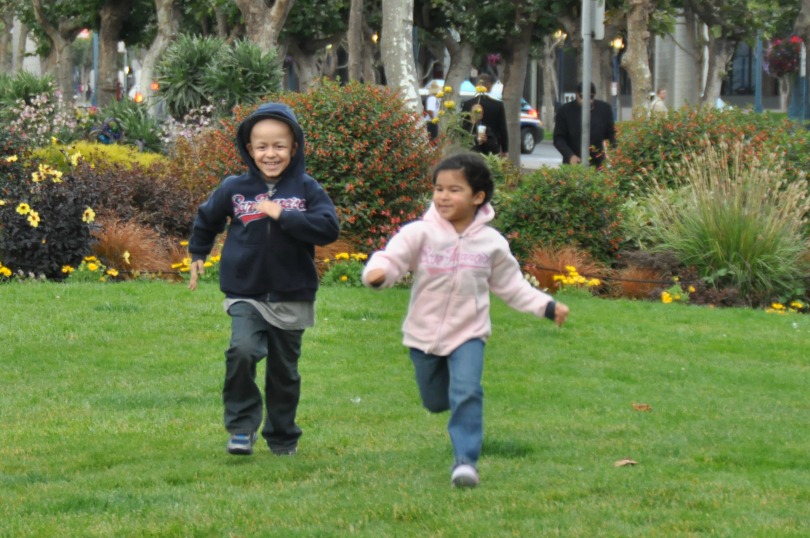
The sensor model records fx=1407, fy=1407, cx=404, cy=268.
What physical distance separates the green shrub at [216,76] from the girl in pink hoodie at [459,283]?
14.7 meters

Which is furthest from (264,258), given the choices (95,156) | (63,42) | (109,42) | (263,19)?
(63,42)

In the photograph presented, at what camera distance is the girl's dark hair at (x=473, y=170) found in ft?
19.1

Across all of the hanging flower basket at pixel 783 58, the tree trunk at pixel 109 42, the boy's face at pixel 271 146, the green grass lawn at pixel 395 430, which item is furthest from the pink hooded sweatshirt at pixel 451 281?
the hanging flower basket at pixel 783 58

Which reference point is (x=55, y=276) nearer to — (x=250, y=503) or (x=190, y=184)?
(x=190, y=184)

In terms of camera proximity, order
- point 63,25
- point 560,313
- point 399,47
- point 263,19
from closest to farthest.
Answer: point 560,313, point 399,47, point 263,19, point 63,25

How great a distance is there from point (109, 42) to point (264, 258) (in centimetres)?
3208

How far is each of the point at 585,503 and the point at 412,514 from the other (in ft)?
2.29

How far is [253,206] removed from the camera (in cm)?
621

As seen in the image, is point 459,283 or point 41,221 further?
point 41,221

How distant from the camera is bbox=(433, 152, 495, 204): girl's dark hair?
583 centimetres

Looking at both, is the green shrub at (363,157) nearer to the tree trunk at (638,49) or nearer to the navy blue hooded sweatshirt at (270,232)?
the navy blue hooded sweatshirt at (270,232)

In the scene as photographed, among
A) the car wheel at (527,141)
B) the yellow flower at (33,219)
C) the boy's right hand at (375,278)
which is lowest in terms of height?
the car wheel at (527,141)

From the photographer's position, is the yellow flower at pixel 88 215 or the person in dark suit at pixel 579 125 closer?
the yellow flower at pixel 88 215

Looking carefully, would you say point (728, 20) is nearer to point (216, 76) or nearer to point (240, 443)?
point (216, 76)
